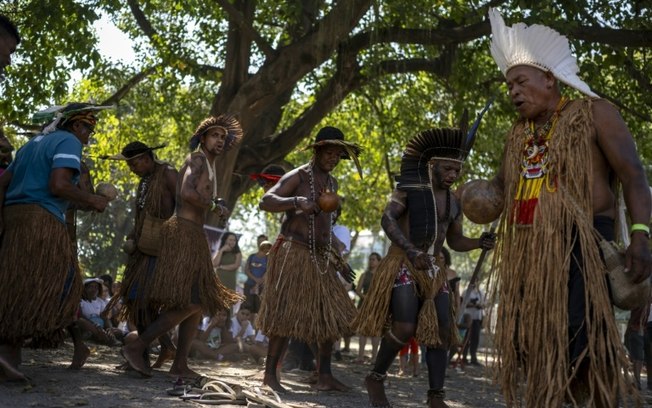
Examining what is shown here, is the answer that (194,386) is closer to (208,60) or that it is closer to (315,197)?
(315,197)

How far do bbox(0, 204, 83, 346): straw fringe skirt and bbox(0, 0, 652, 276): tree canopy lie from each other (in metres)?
2.88

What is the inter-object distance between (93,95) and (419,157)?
47.4 feet

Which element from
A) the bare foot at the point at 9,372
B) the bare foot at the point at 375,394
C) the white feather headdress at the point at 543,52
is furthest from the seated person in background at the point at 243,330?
the white feather headdress at the point at 543,52

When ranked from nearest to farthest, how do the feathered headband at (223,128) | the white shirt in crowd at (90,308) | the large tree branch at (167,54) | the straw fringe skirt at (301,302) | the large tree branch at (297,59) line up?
Result: the straw fringe skirt at (301,302)
the feathered headband at (223,128)
the white shirt in crowd at (90,308)
the large tree branch at (297,59)
the large tree branch at (167,54)

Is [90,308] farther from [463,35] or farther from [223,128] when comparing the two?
[463,35]

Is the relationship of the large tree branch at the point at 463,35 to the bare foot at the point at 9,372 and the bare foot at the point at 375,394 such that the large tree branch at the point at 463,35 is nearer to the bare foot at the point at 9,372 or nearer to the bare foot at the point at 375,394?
the bare foot at the point at 375,394

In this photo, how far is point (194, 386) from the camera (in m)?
6.90

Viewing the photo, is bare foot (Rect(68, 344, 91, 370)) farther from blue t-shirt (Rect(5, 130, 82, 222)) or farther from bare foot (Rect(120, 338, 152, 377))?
blue t-shirt (Rect(5, 130, 82, 222))

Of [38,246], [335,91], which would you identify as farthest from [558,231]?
[335,91]

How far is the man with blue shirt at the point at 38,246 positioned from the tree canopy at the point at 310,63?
2.73 m

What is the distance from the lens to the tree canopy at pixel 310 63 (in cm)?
1227

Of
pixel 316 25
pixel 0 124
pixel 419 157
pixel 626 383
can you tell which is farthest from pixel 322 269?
pixel 316 25

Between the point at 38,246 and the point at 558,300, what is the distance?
3.58m

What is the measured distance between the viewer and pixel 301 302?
743 centimetres
